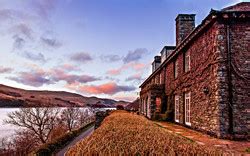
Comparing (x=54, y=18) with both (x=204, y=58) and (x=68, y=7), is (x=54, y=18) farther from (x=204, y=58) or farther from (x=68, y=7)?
(x=204, y=58)

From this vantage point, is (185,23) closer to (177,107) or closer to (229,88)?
(177,107)

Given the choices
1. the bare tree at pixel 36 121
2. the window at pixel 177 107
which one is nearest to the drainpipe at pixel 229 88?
the window at pixel 177 107

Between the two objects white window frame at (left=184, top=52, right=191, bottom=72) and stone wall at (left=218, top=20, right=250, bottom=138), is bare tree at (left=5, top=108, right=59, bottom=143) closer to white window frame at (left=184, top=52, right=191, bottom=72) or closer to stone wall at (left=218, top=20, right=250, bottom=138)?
white window frame at (left=184, top=52, right=191, bottom=72)

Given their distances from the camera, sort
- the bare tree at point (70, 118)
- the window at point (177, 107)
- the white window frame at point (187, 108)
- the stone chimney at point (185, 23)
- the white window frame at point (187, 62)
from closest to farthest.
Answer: the white window frame at point (187, 108) → the white window frame at point (187, 62) → the window at point (177, 107) → the stone chimney at point (185, 23) → the bare tree at point (70, 118)

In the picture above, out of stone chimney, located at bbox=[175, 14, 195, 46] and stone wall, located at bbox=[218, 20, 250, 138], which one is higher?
stone chimney, located at bbox=[175, 14, 195, 46]

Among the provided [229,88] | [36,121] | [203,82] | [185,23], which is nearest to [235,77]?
[229,88]

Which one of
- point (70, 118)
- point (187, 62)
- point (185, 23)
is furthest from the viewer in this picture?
point (70, 118)

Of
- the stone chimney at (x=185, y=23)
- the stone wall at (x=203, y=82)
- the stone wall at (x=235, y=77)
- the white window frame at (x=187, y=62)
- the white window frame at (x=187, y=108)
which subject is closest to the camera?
the stone wall at (x=235, y=77)

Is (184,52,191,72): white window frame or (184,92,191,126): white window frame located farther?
(184,52,191,72): white window frame

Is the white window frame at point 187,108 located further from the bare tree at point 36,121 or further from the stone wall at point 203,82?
the bare tree at point 36,121

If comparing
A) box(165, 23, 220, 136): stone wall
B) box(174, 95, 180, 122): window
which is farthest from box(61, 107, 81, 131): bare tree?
box(165, 23, 220, 136): stone wall

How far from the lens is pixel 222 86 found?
32.7ft

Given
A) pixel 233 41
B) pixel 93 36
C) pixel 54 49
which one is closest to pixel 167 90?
pixel 93 36

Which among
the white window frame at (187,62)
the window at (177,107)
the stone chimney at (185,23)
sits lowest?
the window at (177,107)
